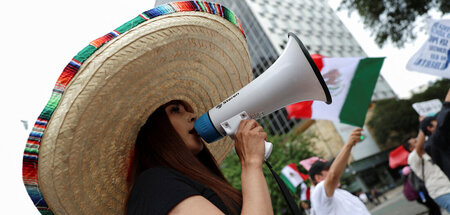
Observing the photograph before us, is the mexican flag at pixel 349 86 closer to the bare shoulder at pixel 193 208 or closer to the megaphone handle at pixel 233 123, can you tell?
the megaphone handle at pixel 233 123

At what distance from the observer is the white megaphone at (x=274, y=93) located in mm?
1304

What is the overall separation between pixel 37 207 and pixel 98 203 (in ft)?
0.91

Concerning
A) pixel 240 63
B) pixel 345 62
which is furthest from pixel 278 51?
pixel 240 63

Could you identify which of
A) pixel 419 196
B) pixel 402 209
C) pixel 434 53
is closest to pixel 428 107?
pixel 419 196

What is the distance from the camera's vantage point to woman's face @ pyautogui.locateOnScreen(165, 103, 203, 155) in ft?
4.93

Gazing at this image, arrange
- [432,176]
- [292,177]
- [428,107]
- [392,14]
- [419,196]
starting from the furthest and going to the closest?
1. [392,14]
2. [292,177]
3. [428,107]
4. [419,196]
5. [432,176]

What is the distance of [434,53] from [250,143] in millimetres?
4411

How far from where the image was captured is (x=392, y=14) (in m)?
Answer: 13.1

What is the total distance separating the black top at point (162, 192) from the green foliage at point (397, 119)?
31.2 metres

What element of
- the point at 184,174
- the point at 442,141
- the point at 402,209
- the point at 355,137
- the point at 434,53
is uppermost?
the point at 184,174

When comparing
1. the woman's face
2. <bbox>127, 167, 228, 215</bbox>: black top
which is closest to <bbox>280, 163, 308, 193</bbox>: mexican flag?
the woman's face

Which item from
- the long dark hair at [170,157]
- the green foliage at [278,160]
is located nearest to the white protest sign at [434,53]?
the long dark hair at [170,157]

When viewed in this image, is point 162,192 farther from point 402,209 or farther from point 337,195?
point 402,209

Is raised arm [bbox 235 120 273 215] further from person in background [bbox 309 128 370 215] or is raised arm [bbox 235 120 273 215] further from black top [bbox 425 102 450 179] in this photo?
black top [bbox 425 102 450 179]
